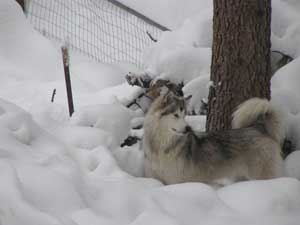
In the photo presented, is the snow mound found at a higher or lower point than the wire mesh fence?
lower

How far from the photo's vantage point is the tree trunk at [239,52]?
153 inches

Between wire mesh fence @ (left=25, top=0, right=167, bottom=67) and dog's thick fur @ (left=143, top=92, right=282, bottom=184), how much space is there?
3.91 metres

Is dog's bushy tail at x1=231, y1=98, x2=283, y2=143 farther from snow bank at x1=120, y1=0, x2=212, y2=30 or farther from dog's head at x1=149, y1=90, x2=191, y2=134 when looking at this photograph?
snow bank at x1=120, y1=0, x2=212, y2=30

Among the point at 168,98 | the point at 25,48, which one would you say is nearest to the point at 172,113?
the point at 168,98

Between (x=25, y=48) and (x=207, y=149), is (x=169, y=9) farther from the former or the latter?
(x=207, y=149)

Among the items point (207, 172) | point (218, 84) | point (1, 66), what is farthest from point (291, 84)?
point (1, 66)

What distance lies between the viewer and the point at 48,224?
2.16m

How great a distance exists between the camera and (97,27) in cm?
872

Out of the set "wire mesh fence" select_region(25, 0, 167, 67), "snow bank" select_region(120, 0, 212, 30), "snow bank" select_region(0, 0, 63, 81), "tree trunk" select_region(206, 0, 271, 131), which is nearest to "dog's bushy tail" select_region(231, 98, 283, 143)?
"tree trunk" select_region(206, 0, 271, 131)

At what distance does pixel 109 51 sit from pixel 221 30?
4184 millimetres

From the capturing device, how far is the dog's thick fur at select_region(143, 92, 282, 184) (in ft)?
11.6

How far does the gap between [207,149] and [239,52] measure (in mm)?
876

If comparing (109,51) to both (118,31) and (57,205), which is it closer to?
(118,31)

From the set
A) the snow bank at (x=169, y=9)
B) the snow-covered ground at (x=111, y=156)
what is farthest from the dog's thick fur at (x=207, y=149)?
the snow bank at (x=169, y=9)
